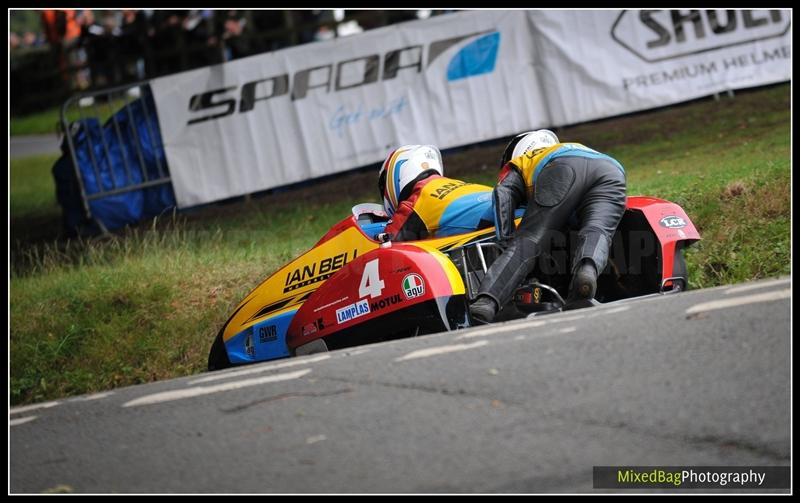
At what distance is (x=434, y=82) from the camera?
1328 cm

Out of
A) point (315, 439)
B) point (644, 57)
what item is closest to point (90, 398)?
point (315, 439)

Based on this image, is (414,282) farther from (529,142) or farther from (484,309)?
(529,142)

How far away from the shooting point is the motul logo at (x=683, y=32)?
43.5 feet

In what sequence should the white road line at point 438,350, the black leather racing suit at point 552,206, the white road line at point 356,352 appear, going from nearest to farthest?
the white road line at point 438,350 < the white road line at point 356,352 < the black leather racing suit at point 552,206

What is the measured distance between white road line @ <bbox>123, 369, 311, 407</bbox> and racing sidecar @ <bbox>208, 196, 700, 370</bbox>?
40.9 inches

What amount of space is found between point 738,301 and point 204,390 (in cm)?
249

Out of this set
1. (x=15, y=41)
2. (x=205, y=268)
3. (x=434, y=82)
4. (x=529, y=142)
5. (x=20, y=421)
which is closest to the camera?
(x=20, y=421)

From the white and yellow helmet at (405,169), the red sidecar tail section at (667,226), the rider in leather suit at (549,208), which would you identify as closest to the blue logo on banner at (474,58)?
the white and yellow helmet at (405,169)

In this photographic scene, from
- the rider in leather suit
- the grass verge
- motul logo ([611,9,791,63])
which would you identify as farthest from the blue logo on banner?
the rider in leather suit

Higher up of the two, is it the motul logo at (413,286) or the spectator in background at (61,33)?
the spectator in background at (61,33)

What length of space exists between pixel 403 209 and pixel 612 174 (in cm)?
134

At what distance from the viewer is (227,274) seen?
9.63m

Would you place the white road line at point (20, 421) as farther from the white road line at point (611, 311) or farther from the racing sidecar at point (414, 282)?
the white road line at point (611, 311)

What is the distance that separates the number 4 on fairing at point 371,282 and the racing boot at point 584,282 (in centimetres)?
106
